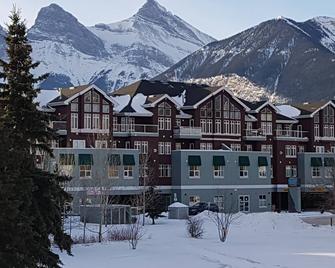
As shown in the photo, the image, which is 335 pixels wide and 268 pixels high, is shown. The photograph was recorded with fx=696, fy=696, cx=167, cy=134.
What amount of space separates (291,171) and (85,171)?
101 ft

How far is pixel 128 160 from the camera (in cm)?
Result: 7181

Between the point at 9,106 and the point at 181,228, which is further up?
the point at 9,106

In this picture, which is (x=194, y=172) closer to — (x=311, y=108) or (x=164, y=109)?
(x=164, y=109)

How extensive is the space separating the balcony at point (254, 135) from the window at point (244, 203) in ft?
26.2

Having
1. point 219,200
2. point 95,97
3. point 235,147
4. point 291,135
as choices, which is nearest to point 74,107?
point 95,97

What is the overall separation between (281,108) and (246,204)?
2088 cm

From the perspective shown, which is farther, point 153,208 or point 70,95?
point 70,95

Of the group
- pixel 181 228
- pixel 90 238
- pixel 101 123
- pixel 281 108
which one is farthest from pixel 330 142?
pixel 90 238

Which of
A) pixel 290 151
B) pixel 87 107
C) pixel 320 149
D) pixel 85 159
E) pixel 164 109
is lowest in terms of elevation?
pixel 85 159

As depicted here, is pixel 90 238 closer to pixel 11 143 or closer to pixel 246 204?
pixel 11 143

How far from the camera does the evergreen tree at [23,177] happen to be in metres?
16.2

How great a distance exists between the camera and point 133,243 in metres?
37.1

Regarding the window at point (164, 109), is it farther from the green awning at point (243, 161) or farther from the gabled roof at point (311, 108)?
the gabled roof at point (311, 108)

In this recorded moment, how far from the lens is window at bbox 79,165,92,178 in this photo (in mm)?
67562
